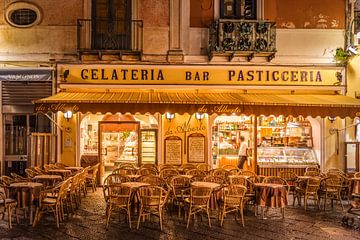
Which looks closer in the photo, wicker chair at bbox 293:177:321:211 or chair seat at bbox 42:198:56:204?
chair seat at bbox 42:198:56:204

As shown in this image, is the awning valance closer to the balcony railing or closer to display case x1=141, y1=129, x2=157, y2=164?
the balcony railing

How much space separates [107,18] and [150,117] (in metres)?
3.46

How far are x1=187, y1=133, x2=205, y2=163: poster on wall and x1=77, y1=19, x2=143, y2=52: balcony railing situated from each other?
10.8 ft

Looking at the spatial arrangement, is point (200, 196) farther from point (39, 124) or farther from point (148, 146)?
point (39, 124)

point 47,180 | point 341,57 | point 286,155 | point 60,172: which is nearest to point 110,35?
point 60,172

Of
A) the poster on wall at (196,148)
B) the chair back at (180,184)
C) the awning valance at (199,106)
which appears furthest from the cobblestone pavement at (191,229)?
the poster on wall at (196,148)

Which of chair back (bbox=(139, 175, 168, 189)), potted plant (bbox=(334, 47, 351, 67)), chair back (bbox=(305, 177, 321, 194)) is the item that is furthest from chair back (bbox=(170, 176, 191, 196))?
potted plant (bbox=(334, 47, 351, 67))

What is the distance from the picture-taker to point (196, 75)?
13.9 meters

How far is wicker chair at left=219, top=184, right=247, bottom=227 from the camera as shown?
9.47 metres

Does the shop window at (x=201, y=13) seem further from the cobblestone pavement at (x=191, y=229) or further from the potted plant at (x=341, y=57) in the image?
the cobblestone pavement at (x=191, y=229)

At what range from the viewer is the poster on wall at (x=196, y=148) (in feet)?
46.5

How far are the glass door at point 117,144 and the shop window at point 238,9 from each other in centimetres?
465

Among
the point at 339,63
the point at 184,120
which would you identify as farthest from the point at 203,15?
the point at 339,63

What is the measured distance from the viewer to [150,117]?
47.6ft
